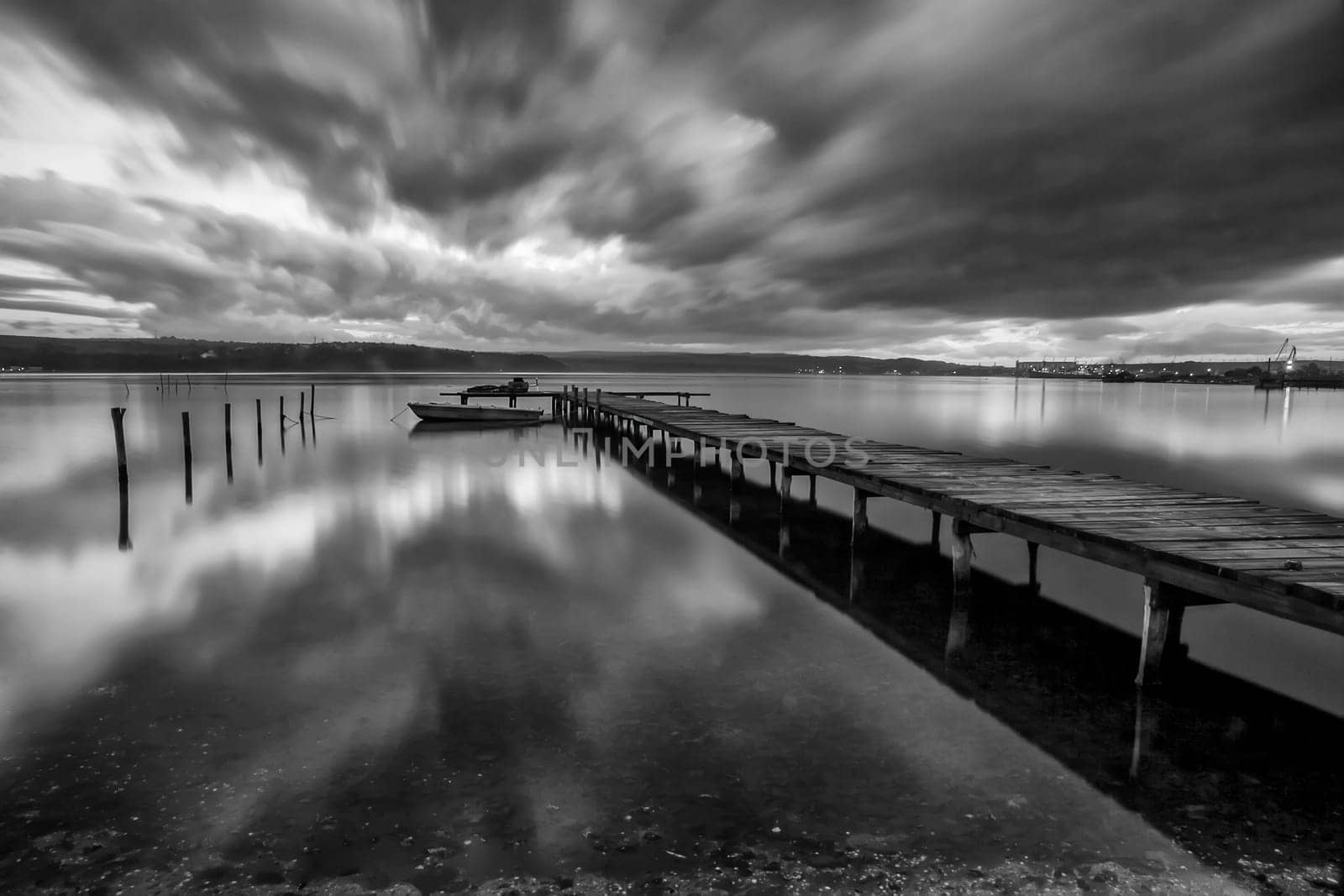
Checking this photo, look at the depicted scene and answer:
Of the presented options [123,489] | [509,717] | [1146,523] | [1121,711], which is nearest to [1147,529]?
[1146,523]

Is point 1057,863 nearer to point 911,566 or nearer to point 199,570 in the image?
point 911,566

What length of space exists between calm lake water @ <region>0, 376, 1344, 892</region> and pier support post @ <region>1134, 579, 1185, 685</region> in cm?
140

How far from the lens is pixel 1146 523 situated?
838 cm

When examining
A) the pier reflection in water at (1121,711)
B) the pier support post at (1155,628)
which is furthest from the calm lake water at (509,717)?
the pier support post at (1155,628)

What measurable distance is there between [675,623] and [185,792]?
5.77 meters

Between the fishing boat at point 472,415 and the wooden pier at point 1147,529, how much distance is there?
30277 mm

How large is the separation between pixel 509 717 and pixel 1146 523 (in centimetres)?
729

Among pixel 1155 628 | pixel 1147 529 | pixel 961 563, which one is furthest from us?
pixel 961 563

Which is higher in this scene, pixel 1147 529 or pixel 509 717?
pixel 1147 529

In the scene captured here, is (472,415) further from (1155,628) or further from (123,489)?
(1155,628)

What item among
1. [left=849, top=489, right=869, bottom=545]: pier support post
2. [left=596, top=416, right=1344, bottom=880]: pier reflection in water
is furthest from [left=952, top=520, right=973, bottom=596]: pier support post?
[left=849, top=489, right=869, bottom=545]: pier support post

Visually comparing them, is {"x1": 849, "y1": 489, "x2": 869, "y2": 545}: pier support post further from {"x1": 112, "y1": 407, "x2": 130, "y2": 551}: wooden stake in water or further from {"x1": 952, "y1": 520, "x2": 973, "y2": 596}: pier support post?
{"x1": 112, "y1": 407, "x2": 130, "y2": 551}: wooden stake in water

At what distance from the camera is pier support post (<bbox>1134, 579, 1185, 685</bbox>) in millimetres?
7355

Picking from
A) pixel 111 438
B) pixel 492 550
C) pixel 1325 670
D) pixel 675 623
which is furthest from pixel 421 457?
pixel 1325 670
